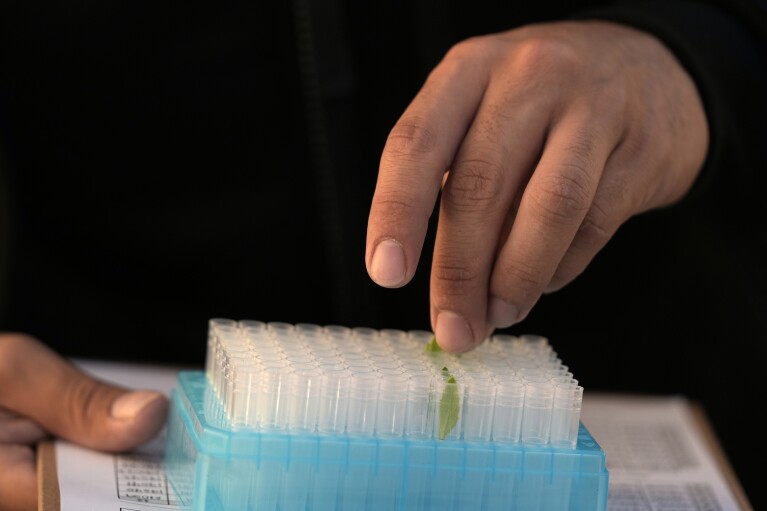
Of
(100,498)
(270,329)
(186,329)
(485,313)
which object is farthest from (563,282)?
(186,329)

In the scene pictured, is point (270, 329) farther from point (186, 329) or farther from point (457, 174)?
point (186, 329)

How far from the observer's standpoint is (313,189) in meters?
1.04

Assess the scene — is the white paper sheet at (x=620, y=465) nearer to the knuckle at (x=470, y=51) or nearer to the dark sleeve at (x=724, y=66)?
the dark sleeve at (x=724, y=66)

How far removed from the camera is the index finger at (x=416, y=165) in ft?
1.81

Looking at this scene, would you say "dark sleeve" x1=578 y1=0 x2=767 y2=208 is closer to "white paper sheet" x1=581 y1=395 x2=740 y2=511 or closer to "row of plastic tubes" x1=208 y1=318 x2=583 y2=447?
"white paper sheet" x1=581 y1=395 x2=740 y2=511

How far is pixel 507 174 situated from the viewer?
0.60 m

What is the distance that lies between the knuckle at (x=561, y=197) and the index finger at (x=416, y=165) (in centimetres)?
6

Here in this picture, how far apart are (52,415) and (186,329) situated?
0.44m

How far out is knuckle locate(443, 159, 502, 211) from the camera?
1.92 ft

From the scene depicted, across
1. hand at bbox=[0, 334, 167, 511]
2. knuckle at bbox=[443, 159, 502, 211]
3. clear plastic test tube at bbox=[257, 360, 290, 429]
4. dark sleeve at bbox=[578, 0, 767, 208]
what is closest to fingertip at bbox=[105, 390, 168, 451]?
hand at bbox=[0, 334, 167, 511]

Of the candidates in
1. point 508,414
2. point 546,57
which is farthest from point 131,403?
point 546,57

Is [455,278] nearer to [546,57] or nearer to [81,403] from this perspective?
[546,57]

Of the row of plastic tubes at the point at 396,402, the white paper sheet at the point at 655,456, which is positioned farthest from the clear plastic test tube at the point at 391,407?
the white paper sheet at the point at 655,456

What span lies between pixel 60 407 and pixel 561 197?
378 mm
